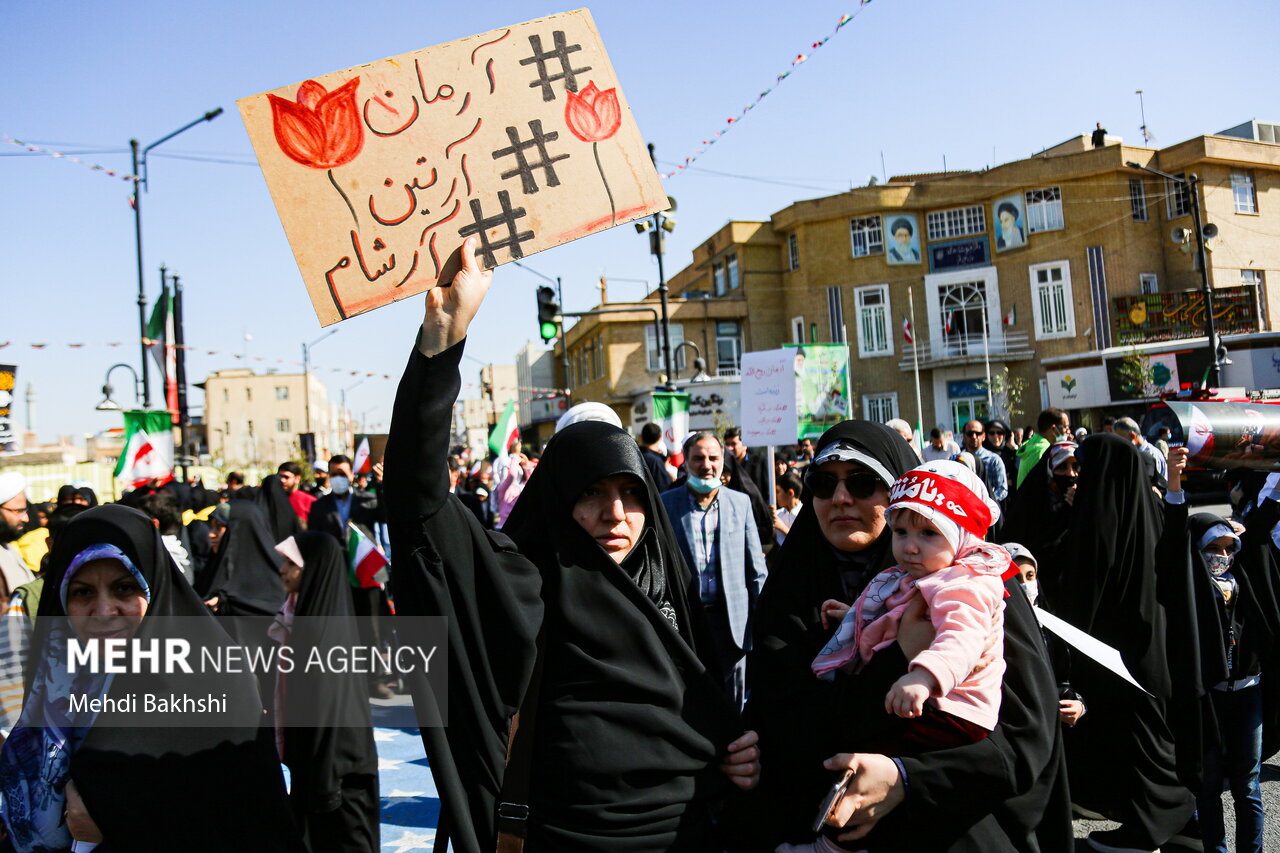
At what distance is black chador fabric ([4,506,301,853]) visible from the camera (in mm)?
2547

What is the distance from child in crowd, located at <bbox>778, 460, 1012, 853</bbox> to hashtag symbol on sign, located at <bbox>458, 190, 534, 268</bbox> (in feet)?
3.57

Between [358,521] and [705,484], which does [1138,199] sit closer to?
[358,521]

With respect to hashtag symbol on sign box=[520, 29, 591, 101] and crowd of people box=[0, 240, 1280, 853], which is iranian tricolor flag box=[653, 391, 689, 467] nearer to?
crowd of people box=[0, 240, 1280, 853]

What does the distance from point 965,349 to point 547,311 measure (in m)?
25.3

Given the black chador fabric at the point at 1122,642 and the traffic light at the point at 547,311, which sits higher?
the traffic light at the point at 547,311

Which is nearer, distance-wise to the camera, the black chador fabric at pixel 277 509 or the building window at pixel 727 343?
the black chador fabric at pixel 277 509

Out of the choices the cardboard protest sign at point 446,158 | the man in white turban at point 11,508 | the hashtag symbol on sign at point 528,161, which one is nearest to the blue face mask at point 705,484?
the cardboard protest sign at point 446,158

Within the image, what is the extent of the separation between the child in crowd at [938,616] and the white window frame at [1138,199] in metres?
35.6

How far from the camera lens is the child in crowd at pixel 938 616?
75.3 inches

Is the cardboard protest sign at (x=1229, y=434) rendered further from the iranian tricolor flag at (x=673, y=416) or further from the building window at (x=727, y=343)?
the building window at (x=727, y=343)

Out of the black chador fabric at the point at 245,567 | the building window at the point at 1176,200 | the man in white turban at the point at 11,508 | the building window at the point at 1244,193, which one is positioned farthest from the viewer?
the building window at the point at 1244,193

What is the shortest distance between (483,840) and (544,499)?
0.84 meters

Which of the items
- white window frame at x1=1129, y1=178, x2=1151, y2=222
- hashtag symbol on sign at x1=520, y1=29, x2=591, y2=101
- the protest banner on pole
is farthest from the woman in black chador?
white window frame at x1=1129, y1=178, x2=1151, y2=222

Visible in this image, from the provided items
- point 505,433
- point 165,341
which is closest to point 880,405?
point 505,433
